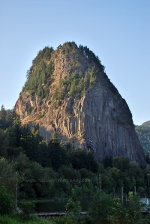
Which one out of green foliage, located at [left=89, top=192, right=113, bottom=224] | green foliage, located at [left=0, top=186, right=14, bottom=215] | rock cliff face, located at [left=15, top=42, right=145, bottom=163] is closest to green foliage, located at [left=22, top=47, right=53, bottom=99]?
rock cliff face, located at [left=15, top=42, right=145, bottom=163]

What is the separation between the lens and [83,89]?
96938mm

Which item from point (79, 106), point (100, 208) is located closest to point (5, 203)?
point (100, 208)

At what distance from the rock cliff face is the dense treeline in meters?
8.56

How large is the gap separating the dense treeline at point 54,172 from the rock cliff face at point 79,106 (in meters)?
8.56

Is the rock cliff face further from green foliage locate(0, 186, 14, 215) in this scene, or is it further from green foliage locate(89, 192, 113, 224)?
green foliage locate(0, 186, 14, 215)

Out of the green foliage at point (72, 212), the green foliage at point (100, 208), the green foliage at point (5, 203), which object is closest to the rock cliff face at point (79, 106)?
the green foliage at point (100, 208)

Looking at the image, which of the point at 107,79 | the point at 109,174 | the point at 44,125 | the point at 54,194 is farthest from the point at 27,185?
the point at 107,79

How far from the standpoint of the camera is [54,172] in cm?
6116

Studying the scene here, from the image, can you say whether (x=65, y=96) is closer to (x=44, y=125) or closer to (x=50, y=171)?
(x=44, y=125)

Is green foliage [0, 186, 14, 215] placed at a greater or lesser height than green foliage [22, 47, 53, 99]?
lesser

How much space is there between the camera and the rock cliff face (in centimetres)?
9269

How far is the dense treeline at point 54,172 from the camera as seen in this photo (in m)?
49.3

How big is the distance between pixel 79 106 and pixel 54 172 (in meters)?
34.3

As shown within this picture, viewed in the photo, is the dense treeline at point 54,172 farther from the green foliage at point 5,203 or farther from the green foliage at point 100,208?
the green foliage at point 5,203
